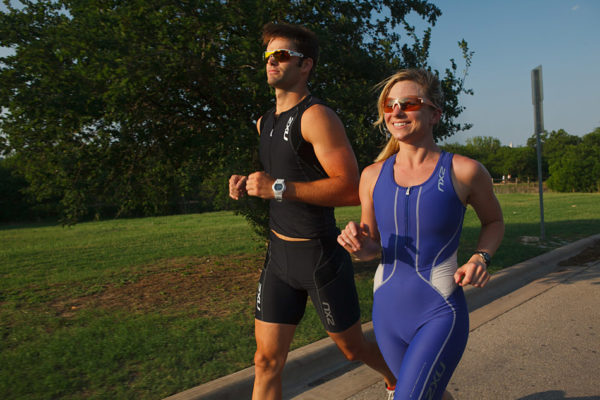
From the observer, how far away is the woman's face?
2.40 meters

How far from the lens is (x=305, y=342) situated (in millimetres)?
4637

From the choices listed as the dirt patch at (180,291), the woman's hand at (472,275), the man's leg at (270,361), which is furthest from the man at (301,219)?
the dirt patch at (180,291)

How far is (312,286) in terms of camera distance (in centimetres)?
275

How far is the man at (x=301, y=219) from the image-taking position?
106 inches

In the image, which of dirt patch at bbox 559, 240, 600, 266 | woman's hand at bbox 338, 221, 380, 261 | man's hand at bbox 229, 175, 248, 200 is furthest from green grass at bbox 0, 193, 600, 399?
woman's hand at bbox 338, 221, 380, 261

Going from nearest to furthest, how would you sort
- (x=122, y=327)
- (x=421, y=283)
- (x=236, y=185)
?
(x=421, y=283) < (x=236, y=185) < (x=122, y=327)

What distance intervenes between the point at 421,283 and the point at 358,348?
82 cm

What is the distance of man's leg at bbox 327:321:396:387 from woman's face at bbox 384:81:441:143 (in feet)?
3.80

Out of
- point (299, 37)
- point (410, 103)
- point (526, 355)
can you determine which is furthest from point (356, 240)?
point (526, 355)

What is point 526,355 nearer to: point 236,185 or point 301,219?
point 301,219

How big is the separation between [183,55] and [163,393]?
440cm

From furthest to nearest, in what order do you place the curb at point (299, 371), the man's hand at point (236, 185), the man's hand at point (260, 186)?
the curb at point (299, 371) → the man's hand at point (236, 185) → the man's hand at point (260, 186)

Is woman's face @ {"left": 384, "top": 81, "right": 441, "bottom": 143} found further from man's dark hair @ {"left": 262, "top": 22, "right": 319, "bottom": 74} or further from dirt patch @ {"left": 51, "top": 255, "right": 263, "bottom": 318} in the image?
dirt patch @ {"left": 51, "top": 255, "right": 263, "bottom": 318}

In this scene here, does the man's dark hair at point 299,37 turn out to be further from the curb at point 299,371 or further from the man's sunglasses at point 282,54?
the curb at point 299,371
